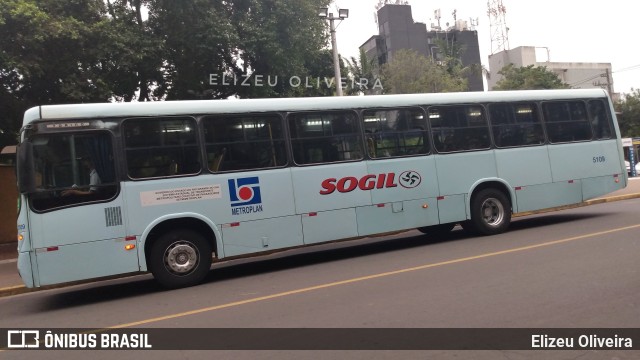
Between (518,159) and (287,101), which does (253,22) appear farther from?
(518,159)

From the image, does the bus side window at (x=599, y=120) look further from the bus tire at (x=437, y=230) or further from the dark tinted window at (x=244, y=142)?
the dark tinted window at (x=244, y=142)

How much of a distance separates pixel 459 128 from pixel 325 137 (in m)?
3.04

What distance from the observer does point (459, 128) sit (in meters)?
9.73

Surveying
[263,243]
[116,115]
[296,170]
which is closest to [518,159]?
[296,170]

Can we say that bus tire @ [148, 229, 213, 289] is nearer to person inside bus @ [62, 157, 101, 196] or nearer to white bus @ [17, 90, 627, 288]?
white bus @ [17, 90, 627, 288]

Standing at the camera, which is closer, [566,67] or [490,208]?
[490,208]

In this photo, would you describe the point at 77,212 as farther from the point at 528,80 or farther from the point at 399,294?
the point at 528,80

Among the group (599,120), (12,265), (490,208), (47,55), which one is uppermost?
(47,55)

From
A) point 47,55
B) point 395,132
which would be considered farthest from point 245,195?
point 47,55

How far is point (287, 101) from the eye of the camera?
8273 mm

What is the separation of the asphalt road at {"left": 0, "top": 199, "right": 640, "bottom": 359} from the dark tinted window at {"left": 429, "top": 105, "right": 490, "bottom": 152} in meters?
1.97

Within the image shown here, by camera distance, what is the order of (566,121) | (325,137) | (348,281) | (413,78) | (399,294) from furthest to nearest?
1. (413,78)
2. (566,121)
3. (325,137)
4. (348,281)
5. (399,294)

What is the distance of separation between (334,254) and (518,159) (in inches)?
177

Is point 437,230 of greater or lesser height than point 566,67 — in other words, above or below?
below
